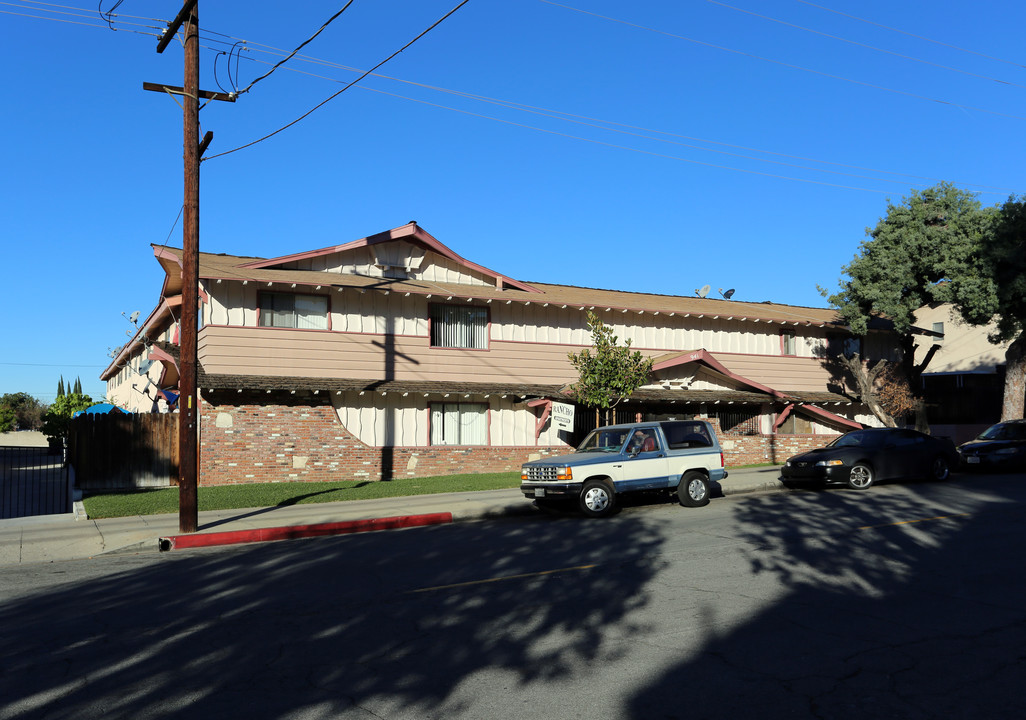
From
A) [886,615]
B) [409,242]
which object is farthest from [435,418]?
[886,615]

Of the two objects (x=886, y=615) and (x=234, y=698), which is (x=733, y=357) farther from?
(x=234, y=698)

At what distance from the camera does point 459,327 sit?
25.5 metres

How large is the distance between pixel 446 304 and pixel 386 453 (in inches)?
195

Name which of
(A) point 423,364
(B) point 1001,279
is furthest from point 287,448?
(B) point 1001,279

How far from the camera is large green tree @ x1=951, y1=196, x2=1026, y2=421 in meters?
26.1

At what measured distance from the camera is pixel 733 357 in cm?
3033

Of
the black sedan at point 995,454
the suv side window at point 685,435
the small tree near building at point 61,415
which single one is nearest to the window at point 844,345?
the black sedan at point 995,454

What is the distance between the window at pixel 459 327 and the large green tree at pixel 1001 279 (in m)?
15.7

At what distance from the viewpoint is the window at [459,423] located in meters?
24.9

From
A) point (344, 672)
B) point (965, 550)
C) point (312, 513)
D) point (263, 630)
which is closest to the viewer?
point (344, 672)

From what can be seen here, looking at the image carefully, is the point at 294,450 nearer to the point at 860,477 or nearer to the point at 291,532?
the point at 291,532

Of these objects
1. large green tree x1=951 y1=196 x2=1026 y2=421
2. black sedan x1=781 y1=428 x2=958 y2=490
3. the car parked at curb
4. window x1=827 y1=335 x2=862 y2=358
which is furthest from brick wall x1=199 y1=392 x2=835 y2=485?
large green tree x1=951 y1=196 x2=1026 y2=421

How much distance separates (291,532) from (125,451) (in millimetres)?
9500

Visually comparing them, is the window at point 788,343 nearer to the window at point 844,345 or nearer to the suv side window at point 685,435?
the window at point 844,345
